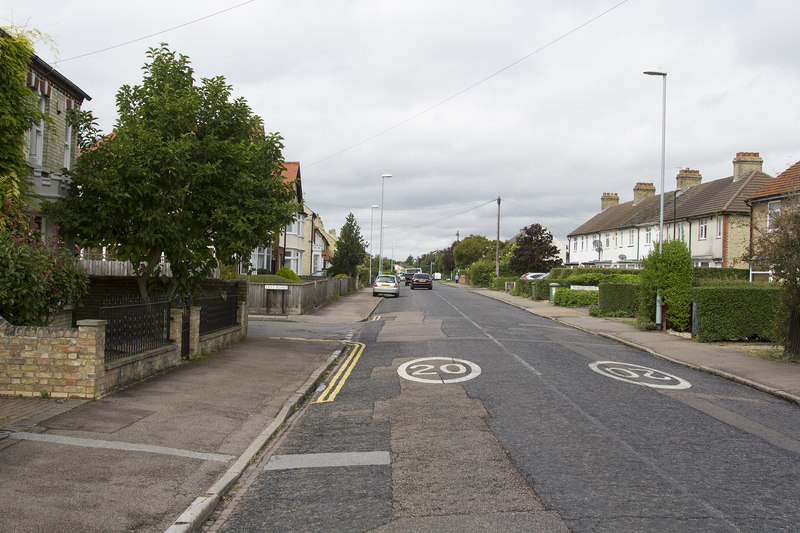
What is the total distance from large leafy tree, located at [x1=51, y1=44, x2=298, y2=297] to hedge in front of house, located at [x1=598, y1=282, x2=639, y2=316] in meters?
16.9

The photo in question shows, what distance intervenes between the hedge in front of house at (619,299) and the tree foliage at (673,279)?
495 centimetres

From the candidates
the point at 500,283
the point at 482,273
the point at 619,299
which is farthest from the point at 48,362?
the point at 482,273

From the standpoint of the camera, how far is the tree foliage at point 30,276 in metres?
8.09

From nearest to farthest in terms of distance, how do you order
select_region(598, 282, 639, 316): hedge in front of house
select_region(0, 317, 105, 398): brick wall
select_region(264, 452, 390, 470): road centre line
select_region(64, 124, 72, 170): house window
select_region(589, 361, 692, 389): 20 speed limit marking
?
select_region(264, 452, 390, 470): road centre line, select_region(0, 317, 105, 398): brick wall, select_region(589, 361, 692, 389): 20 speed limit marking, select_region(64, 124, 72, 170): house window, select_region(598, 282, 639, 316): hedge in front of house

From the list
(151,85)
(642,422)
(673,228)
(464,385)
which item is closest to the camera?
(642,422)

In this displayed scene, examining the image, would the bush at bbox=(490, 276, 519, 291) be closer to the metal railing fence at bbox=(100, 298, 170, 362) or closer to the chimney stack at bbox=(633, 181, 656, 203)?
the chimney stack at bbox=(633, 181, 656, 203)

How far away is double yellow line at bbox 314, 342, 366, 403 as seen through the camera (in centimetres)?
934

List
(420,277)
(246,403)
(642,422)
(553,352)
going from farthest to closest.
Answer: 1. (420,277)
2. (553,352)
3. (246,403)
4. (642,422)

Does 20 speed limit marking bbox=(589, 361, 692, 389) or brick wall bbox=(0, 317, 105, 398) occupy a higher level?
brick wall bbox=(0, 317, 105, 398)

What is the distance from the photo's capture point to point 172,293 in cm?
1286

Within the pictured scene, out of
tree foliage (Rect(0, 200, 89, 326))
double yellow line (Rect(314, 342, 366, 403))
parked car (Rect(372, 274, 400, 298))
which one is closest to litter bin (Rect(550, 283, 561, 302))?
parked car (Rect(372, 274, 400, 298))

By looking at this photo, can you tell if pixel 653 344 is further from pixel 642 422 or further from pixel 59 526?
pixel 59 526

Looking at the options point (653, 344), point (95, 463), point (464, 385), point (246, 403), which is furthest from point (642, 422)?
point (653, 344)

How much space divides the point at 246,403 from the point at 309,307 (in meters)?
18.2
